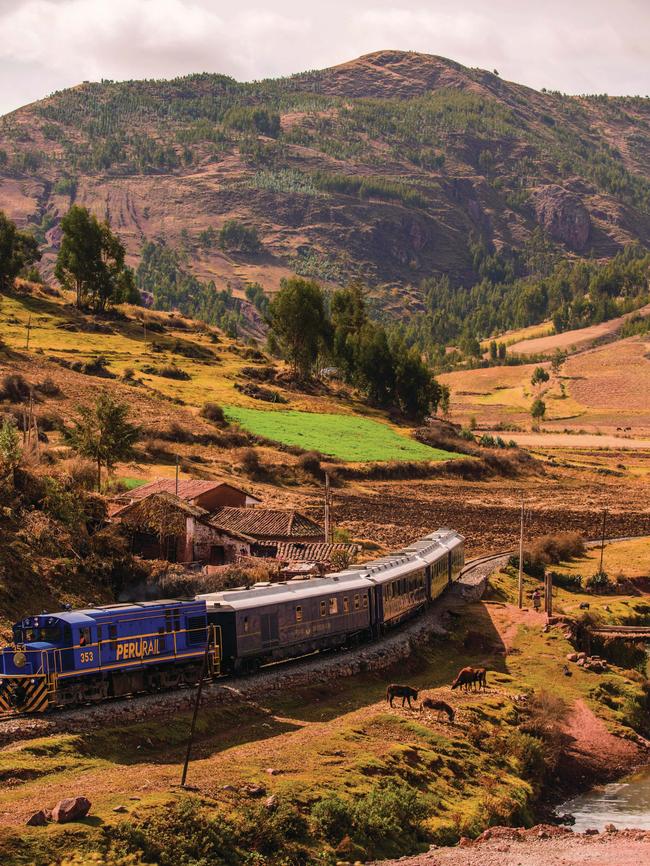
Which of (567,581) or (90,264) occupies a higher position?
(90,264)

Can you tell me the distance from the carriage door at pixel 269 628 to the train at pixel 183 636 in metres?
0.04

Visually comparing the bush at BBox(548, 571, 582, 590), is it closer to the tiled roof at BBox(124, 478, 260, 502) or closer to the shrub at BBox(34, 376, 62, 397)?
the tiled roof at BBox(124, 478, 260, 502)

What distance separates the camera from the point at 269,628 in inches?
1697

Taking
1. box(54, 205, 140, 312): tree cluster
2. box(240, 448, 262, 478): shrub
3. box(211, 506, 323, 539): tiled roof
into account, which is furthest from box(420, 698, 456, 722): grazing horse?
box(54, 205, 140, 312): tree cluster

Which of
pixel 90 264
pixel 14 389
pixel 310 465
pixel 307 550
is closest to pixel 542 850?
pixel 307 550

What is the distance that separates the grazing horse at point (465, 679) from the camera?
158 ft

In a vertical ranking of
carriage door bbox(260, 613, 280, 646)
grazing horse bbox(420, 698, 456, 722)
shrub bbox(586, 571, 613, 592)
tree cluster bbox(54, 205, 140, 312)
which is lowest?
shrub bbox(586, 571, 613, 592)

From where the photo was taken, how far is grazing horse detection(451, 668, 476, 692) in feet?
158

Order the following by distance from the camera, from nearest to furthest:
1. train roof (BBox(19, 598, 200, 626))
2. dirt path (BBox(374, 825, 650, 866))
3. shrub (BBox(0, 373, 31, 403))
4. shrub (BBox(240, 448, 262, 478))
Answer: dirt path (BBox(374, 825, 650, 866)) < train roof (BBox(19, 598, 200, 626)) < shrub (BBox(240, 448, 262, 478)) < shrub (BBox(0, 373, 31, 403))

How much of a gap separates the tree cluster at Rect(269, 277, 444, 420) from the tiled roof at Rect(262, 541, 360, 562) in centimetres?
8957

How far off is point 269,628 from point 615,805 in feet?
50.6

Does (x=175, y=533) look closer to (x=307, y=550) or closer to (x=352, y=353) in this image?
(x=307, y=550)

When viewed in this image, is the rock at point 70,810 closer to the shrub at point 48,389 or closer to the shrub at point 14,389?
the shrub at point 14,389

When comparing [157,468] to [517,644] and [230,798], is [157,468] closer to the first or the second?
[517,644]
